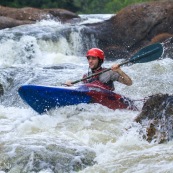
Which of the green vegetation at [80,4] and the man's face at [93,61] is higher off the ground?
the green vegetation at [80,4]

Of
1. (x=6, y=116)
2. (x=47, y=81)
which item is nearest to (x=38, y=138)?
(x=6, y=116)

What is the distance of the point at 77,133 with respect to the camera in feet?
20.8

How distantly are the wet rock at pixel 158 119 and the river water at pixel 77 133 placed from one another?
10 cm

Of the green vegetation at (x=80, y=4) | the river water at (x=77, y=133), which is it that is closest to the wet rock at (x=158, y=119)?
the river water at (x=77, y=133)

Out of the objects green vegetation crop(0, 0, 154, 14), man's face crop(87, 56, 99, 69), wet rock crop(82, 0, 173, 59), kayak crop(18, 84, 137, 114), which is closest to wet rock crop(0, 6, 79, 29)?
wet rock crop(82, 0, 173, 59)

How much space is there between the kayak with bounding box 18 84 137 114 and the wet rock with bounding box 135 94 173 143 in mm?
1064

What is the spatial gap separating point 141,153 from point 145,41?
9780mm

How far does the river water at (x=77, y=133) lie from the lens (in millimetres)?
5129

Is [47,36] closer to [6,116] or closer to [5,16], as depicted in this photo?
[5,16]

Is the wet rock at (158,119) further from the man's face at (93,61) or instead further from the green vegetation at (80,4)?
the green vegetation at (80,4)

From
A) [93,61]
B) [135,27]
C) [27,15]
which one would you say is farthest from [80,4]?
[93,61]

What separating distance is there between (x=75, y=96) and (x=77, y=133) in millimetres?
998

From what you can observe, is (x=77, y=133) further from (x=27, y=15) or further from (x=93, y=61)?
(x=27, y=15)

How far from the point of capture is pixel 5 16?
55.1 ft
